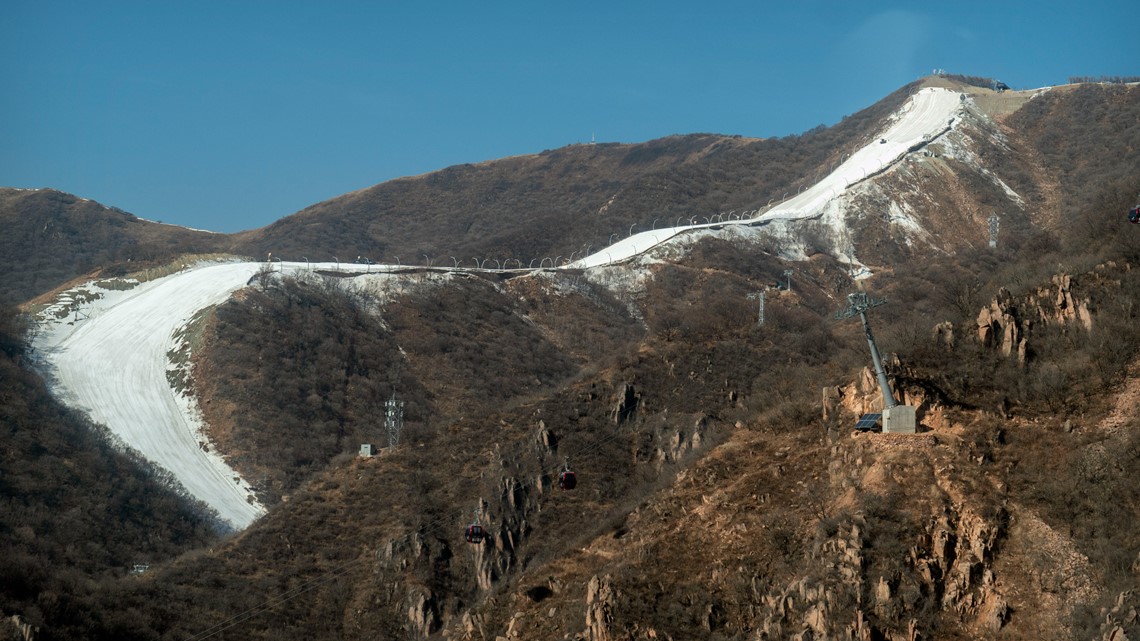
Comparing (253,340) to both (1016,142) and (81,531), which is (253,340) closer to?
(81,531)

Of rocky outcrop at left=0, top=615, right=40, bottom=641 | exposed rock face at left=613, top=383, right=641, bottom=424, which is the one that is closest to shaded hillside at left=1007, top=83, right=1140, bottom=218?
exposed rock face at left=613, top=383, right=641, bottom=424

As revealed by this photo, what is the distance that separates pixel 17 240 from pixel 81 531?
13240 cm

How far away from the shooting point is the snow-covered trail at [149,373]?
76688mm

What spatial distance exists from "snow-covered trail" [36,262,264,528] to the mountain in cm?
162

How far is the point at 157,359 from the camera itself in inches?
3716

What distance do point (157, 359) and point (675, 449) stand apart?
49414mm

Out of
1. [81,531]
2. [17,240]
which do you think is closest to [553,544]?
[81,531]

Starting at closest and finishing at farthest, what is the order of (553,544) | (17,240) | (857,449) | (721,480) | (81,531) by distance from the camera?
(857,449) < (721,480) < (553,544) < (81,531) < (17,240)

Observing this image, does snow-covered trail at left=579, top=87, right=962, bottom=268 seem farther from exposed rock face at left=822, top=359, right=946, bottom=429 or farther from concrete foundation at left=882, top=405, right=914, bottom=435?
concrete foundation at left=882, top=405, right=914, bottom=435

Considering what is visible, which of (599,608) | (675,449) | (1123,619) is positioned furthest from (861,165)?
(1123,619)

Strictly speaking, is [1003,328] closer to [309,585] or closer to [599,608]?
[599,608]

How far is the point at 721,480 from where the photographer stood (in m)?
39.4

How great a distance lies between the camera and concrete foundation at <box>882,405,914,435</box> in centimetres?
3656

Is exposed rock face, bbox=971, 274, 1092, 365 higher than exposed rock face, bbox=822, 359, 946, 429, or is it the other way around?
exposed rock face, bbox=971, 274, 1092, 365
